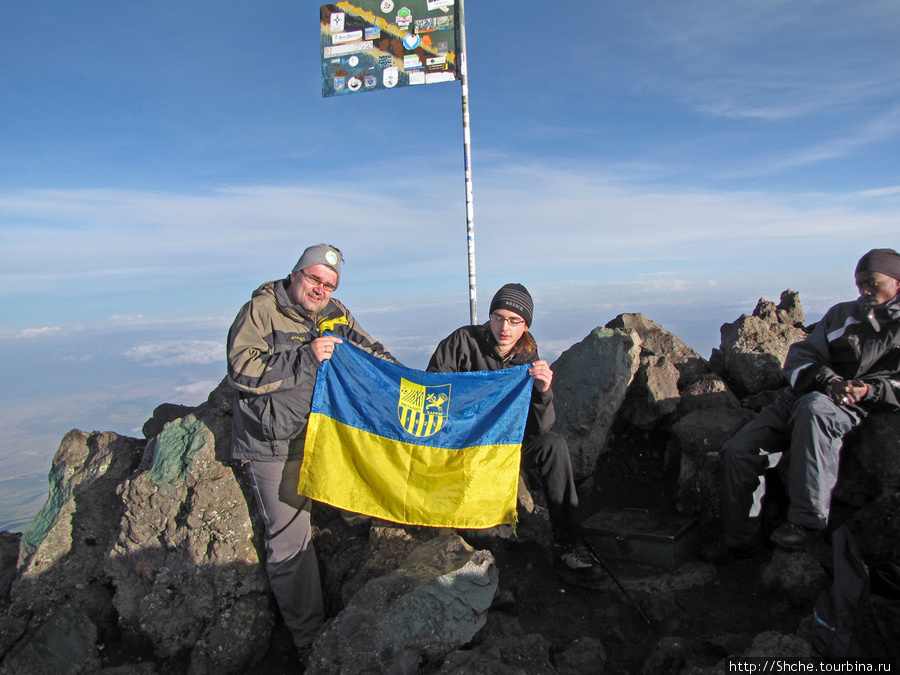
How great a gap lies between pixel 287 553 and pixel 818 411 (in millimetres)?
4998

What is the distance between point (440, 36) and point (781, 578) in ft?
25.3

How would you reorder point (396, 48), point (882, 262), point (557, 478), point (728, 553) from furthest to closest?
1. point (396, 48)
2. point (728, 553)
3. point (557, 478)
4. point (882, 262)

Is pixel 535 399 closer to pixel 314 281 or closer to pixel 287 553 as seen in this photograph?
pixel 314 281

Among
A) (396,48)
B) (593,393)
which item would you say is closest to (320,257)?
(593,393)

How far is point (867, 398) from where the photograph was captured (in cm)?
501

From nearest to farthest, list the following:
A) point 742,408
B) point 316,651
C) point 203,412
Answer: point 316,651 < point 203,412 < point 742,408

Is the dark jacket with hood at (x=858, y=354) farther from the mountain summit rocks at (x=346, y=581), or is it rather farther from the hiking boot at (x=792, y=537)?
the hiking boot at (x=792, y=537)

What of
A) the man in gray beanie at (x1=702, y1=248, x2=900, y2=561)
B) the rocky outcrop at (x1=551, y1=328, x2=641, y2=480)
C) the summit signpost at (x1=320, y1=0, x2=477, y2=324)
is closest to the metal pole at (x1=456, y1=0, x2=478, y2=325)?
the summit signpost at (x1=320, y1=0, x2=477, y2=324)

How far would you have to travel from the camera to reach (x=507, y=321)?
545 centimetres

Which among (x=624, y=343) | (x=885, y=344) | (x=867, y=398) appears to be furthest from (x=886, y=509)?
(x=624, y=343)

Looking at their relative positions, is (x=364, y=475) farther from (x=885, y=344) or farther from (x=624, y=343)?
(x=885, y=344)

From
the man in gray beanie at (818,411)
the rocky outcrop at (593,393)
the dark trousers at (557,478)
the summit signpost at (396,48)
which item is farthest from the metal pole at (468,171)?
the man in gray beanie at (818,411)

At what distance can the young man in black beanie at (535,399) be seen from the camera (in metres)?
5.34

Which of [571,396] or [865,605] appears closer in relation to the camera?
[865,605]
